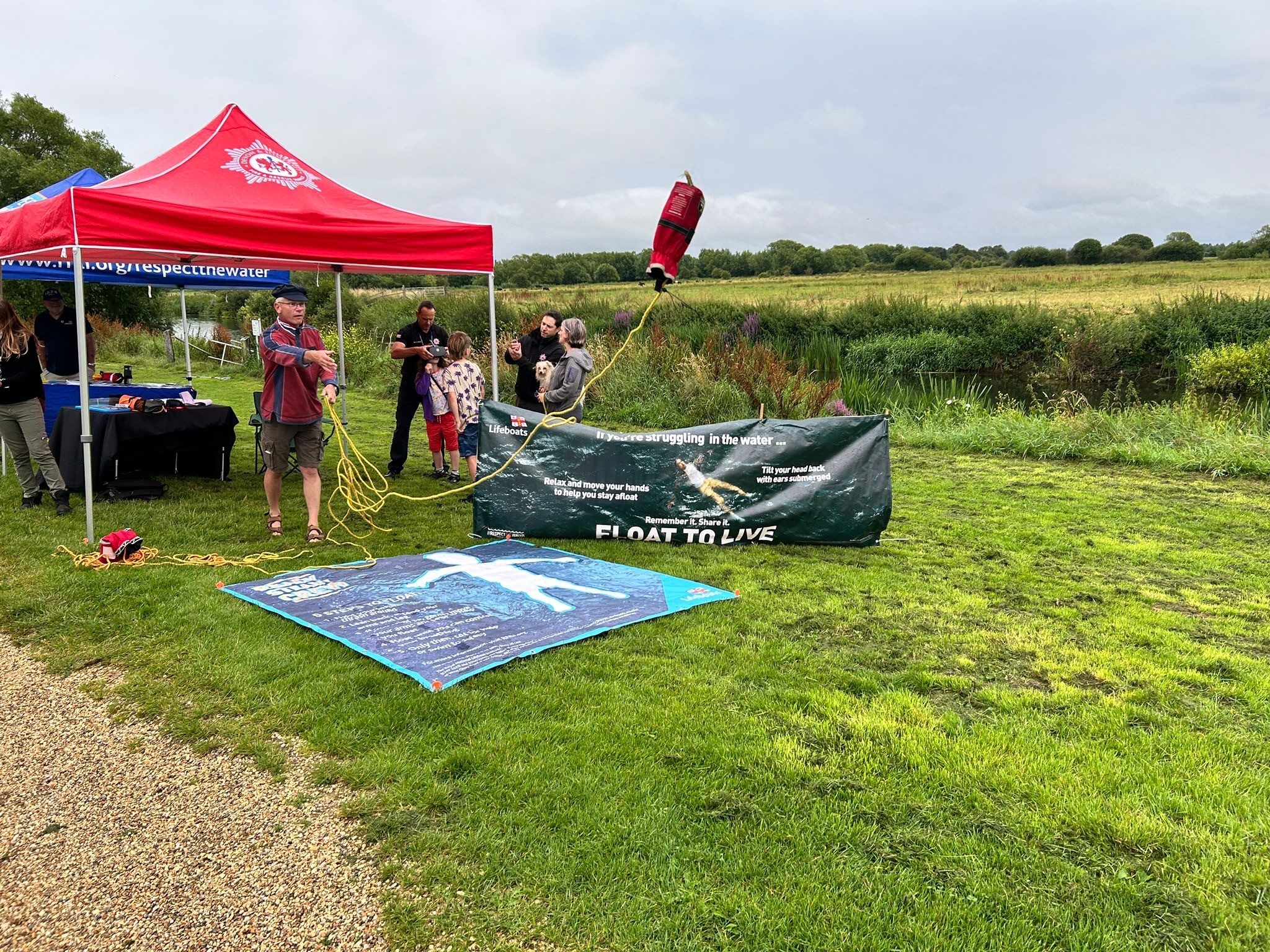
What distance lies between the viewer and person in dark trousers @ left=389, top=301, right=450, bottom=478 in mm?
8430

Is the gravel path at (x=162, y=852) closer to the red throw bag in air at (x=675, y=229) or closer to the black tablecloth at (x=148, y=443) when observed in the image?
the red throw bag in air at (x=675, y=229)

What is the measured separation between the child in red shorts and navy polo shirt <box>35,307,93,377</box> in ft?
12.4

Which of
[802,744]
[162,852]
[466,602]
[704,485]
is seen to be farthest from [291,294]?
[802,744]

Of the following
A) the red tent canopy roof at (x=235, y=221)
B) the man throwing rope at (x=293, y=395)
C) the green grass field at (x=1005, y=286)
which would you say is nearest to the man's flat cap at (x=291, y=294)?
the man throwing rope at (x=293, y=395)

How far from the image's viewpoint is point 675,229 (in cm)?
512

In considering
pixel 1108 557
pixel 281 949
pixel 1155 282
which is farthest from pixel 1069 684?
pixel 1155 282

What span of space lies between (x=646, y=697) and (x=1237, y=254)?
3177 inches

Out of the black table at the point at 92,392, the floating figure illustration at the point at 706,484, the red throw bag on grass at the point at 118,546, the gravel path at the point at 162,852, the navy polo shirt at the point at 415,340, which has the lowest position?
the gravel path at the point at 162,852

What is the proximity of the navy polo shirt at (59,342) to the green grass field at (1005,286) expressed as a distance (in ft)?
56.5

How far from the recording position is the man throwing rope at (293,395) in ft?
19.9

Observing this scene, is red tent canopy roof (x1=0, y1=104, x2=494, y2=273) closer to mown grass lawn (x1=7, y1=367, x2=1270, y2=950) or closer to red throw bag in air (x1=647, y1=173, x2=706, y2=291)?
mown grass lawn (x1=7, y1=367, x2=1270, y2=950)

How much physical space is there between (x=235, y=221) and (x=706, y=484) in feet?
13.5

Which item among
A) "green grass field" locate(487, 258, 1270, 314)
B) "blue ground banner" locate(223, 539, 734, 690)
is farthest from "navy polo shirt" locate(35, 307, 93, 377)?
"green grass field" locate(487, 258, 1270, 314)

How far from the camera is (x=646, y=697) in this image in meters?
3.82
